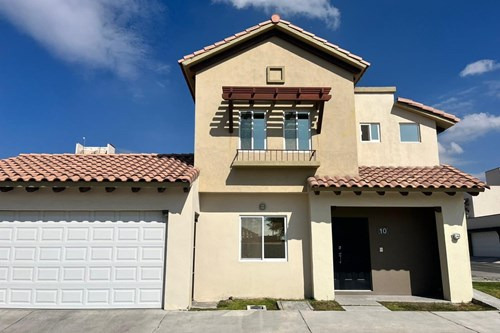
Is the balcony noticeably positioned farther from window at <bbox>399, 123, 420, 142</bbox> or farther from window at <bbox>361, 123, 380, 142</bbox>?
window at <bbox>399, 123, 420, 142</bbox>

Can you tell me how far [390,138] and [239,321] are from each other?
9.35 metres

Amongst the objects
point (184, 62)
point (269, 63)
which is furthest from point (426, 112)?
point (184, 62)

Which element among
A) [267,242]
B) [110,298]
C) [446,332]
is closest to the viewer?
[446,332]

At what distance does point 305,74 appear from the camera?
13.0 metres

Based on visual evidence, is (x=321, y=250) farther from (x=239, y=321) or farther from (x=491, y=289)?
(x=491, y=289)

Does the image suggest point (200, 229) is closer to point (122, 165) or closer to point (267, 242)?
point (267, 242)

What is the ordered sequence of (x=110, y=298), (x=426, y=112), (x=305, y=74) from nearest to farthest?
(x=110, y=298) < (x=305, y=74) < (x=426, y=112)

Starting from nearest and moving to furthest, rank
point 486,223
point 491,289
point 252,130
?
point 252,130, point 491,289, point 486,223

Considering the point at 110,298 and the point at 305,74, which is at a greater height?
the point at 305,74

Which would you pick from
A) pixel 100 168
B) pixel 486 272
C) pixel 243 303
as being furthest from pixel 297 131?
pixel 486 272

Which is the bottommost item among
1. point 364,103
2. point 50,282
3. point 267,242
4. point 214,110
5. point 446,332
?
point 446,332

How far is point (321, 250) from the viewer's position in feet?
37.6

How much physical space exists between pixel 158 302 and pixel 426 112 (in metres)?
12.3

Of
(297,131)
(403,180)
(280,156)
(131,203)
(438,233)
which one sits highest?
(297,131)
